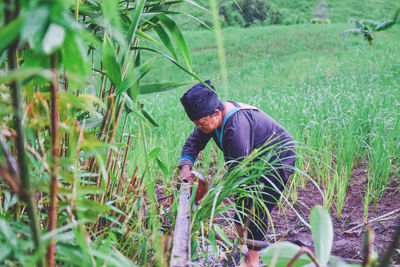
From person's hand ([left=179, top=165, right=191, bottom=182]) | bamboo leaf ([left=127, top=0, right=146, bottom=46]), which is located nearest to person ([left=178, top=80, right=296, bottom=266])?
person's hand ([left=179, top=165, right=191, bottom=182])

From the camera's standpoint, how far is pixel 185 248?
0.97 meters

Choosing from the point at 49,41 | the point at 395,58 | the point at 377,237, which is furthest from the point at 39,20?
the point at 395,58

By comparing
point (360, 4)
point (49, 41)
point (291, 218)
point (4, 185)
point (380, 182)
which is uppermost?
point (360, 4)

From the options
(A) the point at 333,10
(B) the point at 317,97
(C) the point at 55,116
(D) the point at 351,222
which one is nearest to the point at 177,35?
(C) the point at 55,116

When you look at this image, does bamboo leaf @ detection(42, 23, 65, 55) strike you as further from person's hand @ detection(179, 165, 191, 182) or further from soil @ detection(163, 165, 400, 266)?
person's hand @ detection(179, 165, 191, 182)

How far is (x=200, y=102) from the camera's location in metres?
1.89

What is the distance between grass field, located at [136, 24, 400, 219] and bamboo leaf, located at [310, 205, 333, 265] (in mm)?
297

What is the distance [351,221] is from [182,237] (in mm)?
1563

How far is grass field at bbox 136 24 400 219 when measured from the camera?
8.63 ft

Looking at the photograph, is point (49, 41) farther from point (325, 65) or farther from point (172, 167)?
point (325, 65)

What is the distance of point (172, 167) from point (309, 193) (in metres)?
1.03

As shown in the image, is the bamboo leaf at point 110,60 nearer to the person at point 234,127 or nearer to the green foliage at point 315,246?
the green foliage at point 315,246

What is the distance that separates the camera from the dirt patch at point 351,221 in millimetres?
1936

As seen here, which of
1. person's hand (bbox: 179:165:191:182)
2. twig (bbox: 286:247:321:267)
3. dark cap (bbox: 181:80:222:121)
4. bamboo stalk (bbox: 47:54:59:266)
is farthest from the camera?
person's hand (bbox: 179:165:191:182)
